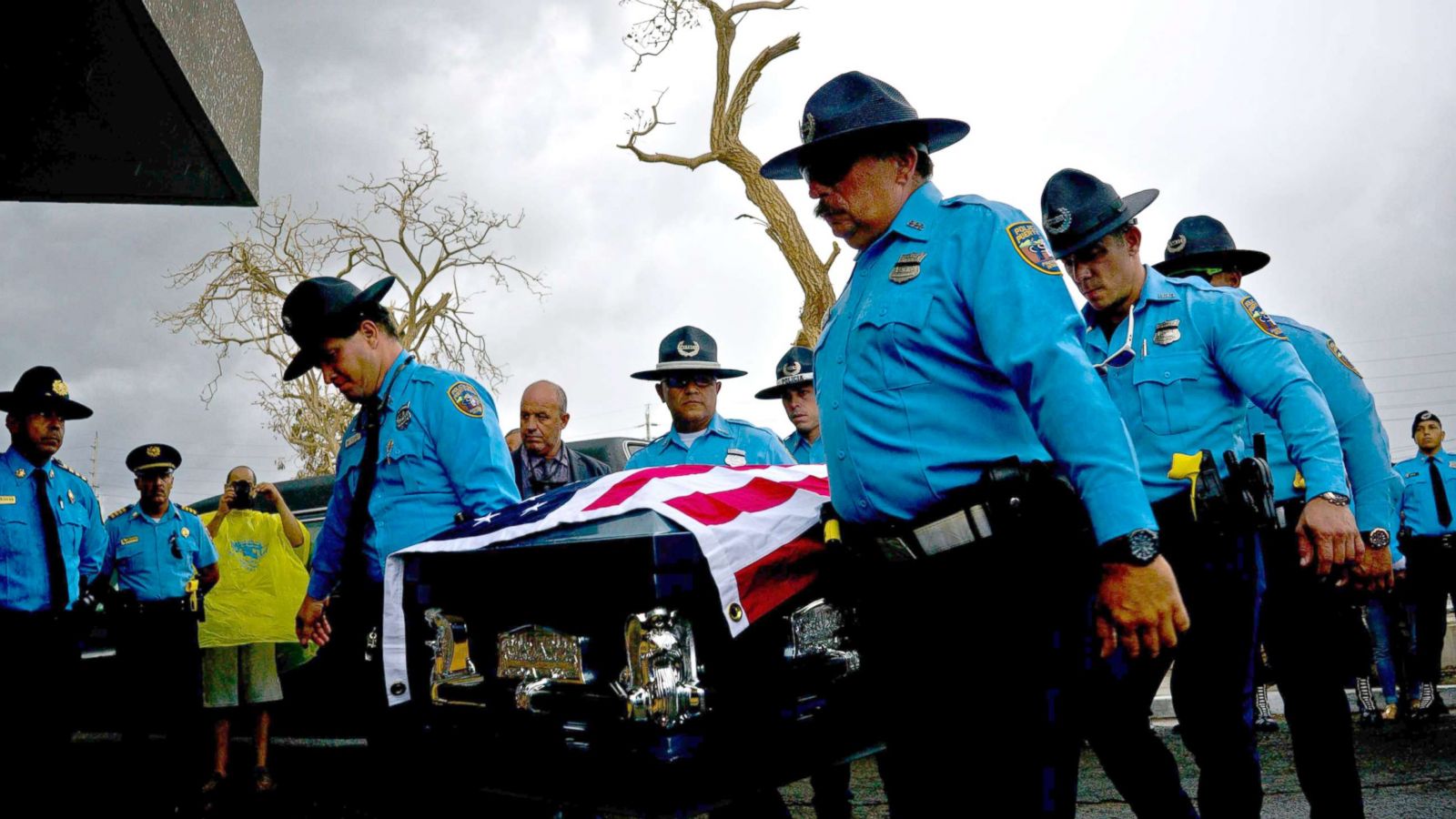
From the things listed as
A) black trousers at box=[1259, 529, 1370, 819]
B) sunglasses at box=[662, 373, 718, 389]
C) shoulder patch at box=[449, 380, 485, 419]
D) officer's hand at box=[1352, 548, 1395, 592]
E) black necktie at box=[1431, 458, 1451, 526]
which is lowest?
black trousers at box=[1259, 529, 1370, 819]

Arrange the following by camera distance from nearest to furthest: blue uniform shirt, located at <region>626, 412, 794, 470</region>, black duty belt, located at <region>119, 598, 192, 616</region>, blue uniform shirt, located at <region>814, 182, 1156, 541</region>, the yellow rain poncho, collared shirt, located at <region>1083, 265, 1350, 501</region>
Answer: blue uniform shirt, located at <region>814, 182, 1156, 541</region>, collared shirt, located at <region>1083, 265, 1350, 501</region>, blue uniform shirt, located at <region>626, 412, 794, 470</region>, the yellow rain poncho, black duty belt, located at <region>119, 598, 192, 616</region>

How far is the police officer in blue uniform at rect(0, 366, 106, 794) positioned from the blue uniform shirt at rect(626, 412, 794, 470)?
2.72 meters

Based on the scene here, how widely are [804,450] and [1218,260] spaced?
2.33 m

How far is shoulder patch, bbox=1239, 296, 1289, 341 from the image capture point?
9.56 feet

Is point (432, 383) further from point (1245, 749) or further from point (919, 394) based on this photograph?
point (1245, 749)

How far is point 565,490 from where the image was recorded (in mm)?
3129

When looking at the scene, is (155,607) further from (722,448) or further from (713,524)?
(713,524)

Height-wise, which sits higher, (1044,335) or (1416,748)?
(1044,335)

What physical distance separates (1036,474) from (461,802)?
6.03ft

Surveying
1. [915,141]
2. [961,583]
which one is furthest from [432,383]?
[961,583]

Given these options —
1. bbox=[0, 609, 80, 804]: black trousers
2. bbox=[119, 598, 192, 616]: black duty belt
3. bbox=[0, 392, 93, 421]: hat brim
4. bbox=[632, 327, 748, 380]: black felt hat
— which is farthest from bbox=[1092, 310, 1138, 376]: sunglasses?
bbox=[119, 598, 192, 616]: black duty belt

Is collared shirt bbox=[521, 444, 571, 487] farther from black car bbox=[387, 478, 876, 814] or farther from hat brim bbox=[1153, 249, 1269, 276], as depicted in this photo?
hat brim bbox=[1153, 249, 1269, 276]

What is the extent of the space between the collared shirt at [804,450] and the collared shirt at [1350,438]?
2.27 meters

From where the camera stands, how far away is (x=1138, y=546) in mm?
1680
